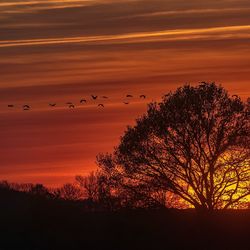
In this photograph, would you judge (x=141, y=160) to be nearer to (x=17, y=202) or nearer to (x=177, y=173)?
(x=177, y=173)

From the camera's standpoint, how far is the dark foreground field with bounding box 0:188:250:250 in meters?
106

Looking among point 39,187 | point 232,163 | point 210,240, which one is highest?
point 39,187

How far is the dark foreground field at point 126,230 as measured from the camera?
106 metres

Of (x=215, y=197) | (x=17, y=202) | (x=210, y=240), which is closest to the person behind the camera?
(x=210, y=240)

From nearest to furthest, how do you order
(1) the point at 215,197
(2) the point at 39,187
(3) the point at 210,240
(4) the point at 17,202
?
(3) the point at 210,240, (1) the point at 215,197, (4) the point at 17,202, (2) the point at 39,187

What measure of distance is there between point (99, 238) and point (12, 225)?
29.6 feet

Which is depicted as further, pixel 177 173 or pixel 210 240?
pixel 177 173

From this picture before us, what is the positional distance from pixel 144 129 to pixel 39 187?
33.6 meters

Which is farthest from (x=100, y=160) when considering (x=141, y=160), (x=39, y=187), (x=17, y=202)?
(x=39, y=187)

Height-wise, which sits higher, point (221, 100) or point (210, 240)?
point (221, 100)

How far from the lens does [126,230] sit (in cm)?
10888

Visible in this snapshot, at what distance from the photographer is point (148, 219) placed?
362ft

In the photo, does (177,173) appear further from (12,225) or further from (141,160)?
(12,225)

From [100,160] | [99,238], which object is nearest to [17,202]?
[100,160]
